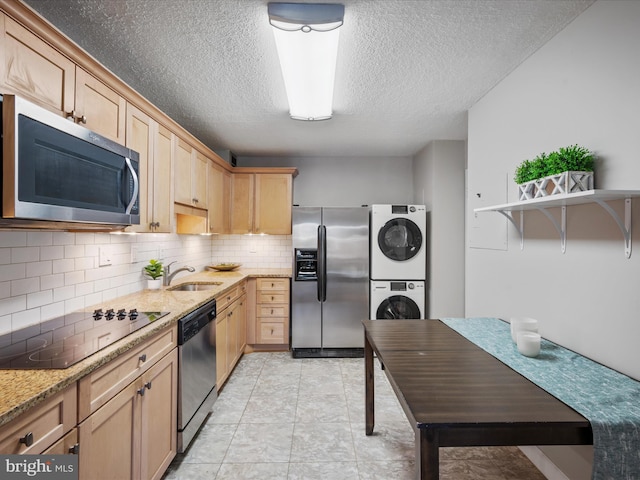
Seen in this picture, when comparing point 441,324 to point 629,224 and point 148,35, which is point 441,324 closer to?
point 629,224

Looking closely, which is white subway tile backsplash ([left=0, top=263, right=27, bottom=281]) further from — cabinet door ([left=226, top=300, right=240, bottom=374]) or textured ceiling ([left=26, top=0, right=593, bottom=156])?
cabinet door ([left=226, top=300, right=240, bottom=374])

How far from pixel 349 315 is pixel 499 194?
88.9 inches

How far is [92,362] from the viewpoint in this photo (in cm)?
129

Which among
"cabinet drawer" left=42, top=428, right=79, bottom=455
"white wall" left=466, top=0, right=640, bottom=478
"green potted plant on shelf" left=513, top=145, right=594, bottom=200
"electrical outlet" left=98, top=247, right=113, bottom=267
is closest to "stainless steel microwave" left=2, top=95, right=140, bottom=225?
"electrical outlet" left=98, top=247, right=113, bottom=267

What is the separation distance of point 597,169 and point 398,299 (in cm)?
268

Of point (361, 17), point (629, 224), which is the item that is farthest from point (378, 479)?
point (361, 17)

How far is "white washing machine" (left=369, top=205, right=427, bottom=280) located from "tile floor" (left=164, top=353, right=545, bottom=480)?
126 centimetres

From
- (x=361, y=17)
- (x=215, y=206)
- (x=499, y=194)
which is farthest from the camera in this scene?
(x=215, y=206)

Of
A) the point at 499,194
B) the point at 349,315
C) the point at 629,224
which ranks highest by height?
the point at 499,194

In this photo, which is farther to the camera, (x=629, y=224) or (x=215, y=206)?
(x=215, y=206)

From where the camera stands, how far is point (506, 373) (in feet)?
4.68

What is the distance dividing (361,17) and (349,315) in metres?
3.13

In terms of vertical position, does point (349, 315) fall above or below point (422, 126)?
below

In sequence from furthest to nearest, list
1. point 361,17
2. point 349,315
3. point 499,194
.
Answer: point 349,315, point 499,194, point 361,17
